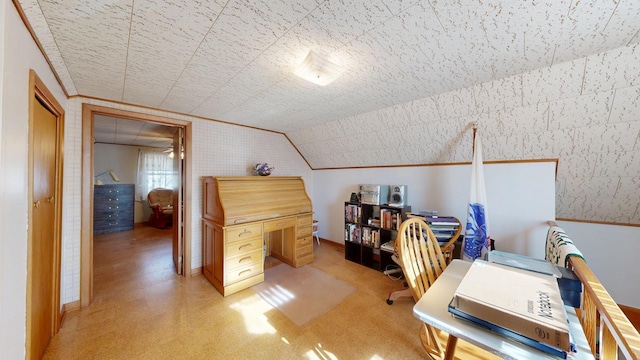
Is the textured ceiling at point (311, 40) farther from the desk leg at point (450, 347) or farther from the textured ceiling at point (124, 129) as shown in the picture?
the desk leg at point (450, 347)

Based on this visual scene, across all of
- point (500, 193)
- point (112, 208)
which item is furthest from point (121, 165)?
point (500, 193)

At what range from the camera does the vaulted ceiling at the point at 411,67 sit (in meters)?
1.12

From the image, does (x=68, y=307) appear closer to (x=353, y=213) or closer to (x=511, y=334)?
(x=353, y=213)

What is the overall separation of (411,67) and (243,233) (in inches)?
93.5

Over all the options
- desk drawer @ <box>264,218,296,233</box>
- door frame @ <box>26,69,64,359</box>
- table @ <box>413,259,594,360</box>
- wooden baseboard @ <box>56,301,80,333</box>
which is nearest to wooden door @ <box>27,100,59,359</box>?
door frame @ <box>26,69,64,359</box>

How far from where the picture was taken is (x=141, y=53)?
4.85 ft

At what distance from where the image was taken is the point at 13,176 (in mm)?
1001

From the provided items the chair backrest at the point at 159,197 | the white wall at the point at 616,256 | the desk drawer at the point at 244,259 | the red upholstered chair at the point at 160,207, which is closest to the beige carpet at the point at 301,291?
the desk drawer at the point at 244,259

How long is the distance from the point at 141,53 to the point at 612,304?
103 inches

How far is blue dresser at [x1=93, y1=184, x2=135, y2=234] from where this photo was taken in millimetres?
4836

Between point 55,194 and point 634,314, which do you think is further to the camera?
point 634,314

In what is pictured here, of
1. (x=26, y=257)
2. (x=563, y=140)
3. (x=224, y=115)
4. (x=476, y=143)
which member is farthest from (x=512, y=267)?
(x=224, y=115)

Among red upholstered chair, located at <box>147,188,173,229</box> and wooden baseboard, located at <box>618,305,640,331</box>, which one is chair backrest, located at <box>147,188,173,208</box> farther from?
wooden baseboard, located at <box>618,305,640,331</box>

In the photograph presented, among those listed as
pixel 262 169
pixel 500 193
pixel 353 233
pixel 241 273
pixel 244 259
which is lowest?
pixel 241 273
